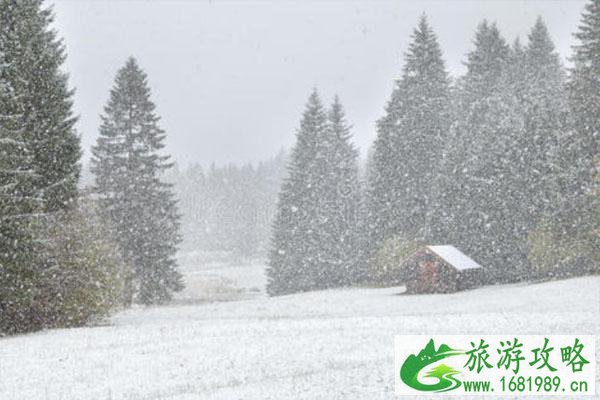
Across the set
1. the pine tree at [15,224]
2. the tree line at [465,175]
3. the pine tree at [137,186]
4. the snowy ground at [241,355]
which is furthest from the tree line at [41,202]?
the tree line at [465,175]

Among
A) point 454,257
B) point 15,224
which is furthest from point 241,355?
point 454,257

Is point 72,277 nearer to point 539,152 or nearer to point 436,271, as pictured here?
point 436,271

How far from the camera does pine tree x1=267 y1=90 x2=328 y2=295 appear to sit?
61125 mm

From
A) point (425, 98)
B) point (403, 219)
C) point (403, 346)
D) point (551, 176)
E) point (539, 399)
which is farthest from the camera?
point (425, 98)

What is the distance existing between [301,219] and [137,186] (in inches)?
662

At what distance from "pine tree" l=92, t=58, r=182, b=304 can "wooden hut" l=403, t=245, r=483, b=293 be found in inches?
661

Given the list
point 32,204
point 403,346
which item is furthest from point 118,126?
point 403,346

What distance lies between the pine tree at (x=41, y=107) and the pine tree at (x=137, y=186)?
1627 centimetres

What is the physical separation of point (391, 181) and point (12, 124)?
3572 cm

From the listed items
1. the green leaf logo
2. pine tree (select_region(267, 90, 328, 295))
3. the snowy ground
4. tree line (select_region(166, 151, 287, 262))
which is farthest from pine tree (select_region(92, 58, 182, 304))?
tree line (select_region(166, 151, 287, 262))

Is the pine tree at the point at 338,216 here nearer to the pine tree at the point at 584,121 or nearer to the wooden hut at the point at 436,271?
the wooden hut at the point at 436,271

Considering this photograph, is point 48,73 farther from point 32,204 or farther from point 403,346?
point 403,346

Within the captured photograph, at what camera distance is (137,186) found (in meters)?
51.0

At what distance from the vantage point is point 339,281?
60.5 metres
